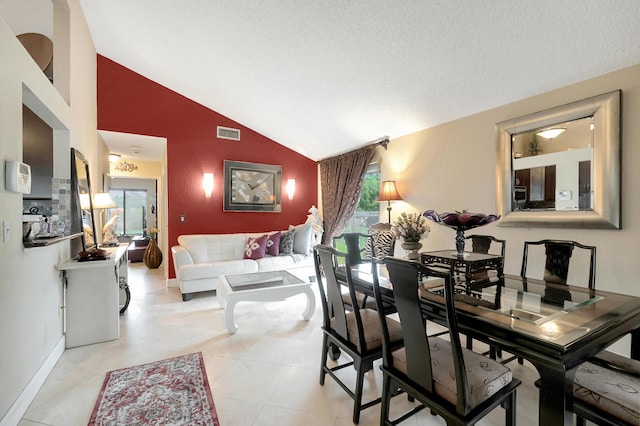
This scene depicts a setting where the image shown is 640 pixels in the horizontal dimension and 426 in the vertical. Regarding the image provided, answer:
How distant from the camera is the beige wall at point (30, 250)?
5.08 feet

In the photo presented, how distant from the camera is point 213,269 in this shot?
3.94 metres

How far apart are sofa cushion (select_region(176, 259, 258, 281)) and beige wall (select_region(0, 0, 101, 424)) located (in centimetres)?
124

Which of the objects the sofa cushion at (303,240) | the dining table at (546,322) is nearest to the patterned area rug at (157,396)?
the dining table at (546,322)

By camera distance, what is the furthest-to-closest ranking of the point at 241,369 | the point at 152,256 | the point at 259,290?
the point at 152,256
the point at 259,290
the point at 241,369

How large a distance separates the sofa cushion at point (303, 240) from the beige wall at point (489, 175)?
1603mm

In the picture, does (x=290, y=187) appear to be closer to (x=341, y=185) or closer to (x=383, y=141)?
(x=341, y=185)

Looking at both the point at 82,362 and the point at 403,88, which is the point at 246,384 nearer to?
the point at 82,362

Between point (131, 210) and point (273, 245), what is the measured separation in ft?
15.6

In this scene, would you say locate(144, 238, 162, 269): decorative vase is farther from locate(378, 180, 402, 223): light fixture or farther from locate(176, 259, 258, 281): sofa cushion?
locate(378, 180, 402, 223): light fixture

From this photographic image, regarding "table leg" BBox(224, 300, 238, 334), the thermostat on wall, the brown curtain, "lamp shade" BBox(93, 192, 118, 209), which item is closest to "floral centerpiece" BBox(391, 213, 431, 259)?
"table leg" BBox(224, 300, 238, 334)

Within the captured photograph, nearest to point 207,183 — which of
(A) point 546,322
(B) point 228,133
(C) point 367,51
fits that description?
(B) point 228,133

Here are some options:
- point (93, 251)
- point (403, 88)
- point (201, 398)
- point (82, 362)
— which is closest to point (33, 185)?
point (93, 251)

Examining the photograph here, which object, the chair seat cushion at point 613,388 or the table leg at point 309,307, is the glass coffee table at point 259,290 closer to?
the table leg at point 309,307

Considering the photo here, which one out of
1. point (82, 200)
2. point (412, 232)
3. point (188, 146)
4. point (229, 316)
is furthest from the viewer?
point (188, 146)
